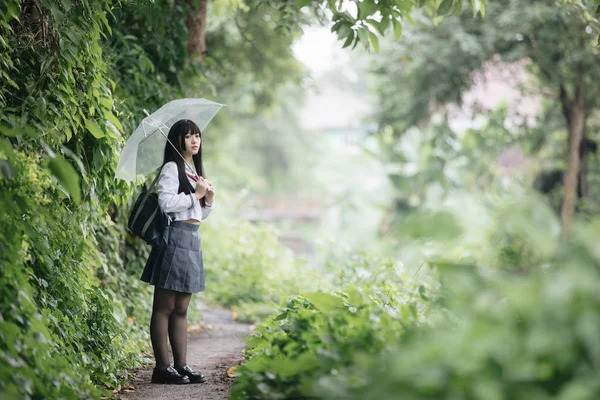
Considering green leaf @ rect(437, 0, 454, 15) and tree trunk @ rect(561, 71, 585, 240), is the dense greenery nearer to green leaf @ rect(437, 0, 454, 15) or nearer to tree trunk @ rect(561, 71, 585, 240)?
green leaf @ rect(437, 0, 454, 15)

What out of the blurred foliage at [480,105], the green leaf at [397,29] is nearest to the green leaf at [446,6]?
the green leaf at [397,29]

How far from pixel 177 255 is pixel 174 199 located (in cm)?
38

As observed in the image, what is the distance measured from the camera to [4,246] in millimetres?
3236

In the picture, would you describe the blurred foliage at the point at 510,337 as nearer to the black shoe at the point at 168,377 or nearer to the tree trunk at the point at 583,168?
the black shoe at the point at 168,377

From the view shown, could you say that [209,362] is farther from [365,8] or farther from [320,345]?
[365,8]

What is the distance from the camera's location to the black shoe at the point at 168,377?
4.72 meters

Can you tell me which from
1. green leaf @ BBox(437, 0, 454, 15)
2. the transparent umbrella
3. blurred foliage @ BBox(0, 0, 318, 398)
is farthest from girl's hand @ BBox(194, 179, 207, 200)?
green leaf @ BBox(437, 0, 454, 15)

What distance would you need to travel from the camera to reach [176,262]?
467cm

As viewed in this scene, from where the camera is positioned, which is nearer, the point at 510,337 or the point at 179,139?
the point at 510,337

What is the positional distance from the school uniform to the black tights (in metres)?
0.11

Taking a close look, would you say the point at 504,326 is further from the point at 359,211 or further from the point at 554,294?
the point at 359,211

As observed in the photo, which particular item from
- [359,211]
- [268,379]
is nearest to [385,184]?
[359,211]

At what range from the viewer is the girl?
466 centimetres

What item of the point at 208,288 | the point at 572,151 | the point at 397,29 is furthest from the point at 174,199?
the point at 572,151
